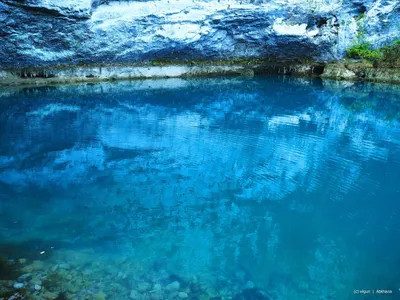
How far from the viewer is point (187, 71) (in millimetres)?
18516

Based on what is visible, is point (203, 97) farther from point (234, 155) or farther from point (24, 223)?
point (24, 223)

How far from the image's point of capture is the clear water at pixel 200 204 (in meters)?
3.80

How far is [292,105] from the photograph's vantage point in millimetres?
12359

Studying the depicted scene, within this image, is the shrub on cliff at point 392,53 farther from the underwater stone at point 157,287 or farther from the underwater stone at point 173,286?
the underwater stone at point 157,287

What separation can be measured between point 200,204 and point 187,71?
1407cm

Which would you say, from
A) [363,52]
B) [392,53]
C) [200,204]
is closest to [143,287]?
[200,204]

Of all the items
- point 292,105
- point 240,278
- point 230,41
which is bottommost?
point 240,278

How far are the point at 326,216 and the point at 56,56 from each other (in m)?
14.5

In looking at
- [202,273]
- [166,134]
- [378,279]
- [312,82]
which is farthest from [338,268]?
[312,82]

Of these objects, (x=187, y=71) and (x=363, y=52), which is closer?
(x=363, y=52)

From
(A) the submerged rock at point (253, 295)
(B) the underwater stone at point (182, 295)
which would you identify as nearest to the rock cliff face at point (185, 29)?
(B) the underwater stone at point (182, 295)

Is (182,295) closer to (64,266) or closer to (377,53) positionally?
(64,266)

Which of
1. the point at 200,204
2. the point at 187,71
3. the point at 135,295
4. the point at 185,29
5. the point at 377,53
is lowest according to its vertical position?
the point at 135,295

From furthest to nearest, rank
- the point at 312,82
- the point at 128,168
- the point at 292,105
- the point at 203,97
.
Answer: the point at 312,82 → the point at 203,97 → the point at 292,105 → the point at 128,168
